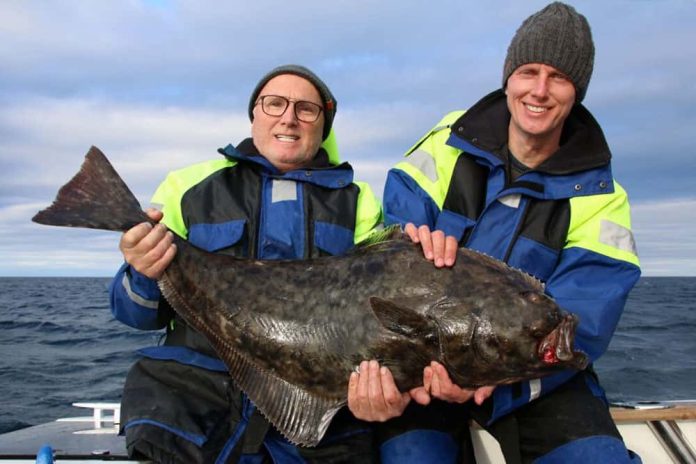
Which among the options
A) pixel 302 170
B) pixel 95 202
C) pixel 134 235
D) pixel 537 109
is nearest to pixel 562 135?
pixel 537 109

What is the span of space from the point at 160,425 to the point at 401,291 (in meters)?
1.47

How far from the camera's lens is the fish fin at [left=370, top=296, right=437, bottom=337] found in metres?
A: 2.91

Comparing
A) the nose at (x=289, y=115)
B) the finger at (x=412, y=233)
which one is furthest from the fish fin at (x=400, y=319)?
the nose at (x=289, y=115)

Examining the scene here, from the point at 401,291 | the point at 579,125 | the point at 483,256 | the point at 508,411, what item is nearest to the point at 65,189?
the point at 401,291

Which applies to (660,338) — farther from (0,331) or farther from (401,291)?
(0,331)

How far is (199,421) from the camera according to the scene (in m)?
3.37

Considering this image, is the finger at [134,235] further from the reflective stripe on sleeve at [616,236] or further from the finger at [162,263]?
the reflective stripe on sleeve at [616,236]

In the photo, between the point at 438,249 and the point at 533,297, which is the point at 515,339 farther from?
the point at 438,249

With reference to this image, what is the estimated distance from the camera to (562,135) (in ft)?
13.9

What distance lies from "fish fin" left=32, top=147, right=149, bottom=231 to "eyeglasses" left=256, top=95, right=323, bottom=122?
3.72 ft

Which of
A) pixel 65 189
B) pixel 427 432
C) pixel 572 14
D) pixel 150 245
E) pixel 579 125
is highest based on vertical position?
pixel 572 14

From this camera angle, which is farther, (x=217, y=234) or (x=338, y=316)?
(x=217, y=234)

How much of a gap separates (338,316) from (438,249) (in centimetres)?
61

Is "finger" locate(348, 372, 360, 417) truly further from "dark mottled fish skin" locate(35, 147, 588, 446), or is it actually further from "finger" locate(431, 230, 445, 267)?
"finger" locate(431, 230, 445, 267)
